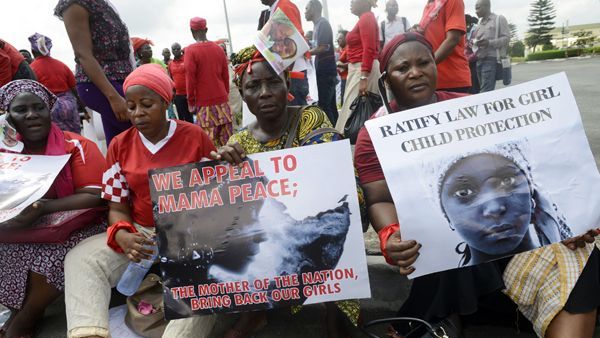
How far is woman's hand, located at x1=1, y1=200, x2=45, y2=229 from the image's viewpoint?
2.21 m

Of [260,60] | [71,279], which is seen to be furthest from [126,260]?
[260,60]

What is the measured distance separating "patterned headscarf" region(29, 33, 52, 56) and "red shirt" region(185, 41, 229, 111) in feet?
5.08

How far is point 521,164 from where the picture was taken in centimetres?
165

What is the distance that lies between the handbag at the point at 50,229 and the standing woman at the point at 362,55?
270cm

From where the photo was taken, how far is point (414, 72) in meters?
1.95

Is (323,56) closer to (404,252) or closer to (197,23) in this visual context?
(197,23)

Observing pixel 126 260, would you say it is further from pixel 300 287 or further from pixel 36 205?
pixel 300 287

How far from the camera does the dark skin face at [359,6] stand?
16.5 feet

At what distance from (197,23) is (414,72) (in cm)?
426

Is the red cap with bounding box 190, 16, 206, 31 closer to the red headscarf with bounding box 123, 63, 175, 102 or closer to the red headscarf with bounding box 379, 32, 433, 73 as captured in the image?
the red headscarf with bounding box 123, 63, 175, 102

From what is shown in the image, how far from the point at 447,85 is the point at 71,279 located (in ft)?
9.24

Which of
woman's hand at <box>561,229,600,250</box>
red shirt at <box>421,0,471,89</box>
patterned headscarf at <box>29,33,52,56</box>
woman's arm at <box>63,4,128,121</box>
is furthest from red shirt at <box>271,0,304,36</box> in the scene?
patterned headscarf at <box>29,33,52,56</box>

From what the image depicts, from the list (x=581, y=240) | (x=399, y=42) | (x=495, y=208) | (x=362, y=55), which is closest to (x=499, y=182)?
(x=495, y=208)

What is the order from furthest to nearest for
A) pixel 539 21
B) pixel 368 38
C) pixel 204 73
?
pixel 539 21
pixel 204 73
pixel 368 38
